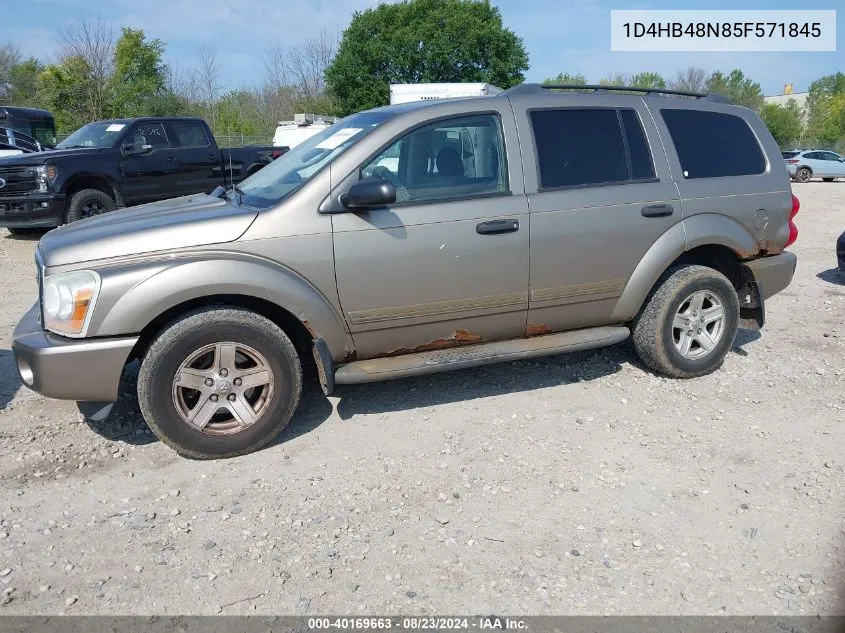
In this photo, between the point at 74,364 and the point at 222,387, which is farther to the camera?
the point at 222,387

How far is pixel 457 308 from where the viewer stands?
13.7 ft

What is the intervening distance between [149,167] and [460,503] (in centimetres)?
973

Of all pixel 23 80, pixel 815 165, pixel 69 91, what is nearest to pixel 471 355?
pixel 815 165

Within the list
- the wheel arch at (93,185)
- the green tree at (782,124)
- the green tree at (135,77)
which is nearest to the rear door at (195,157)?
the wheel arch at (93,185)

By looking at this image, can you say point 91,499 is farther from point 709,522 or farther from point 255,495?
point 709,522

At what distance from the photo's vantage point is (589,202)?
4.37 metres

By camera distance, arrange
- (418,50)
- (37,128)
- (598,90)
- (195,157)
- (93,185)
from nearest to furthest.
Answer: (598,90)
(93,185)
(195,157)
(37,128)
(418,50)

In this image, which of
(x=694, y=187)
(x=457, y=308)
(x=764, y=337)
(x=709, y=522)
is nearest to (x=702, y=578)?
(x=709, y=522)

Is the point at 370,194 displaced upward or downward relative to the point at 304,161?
downward

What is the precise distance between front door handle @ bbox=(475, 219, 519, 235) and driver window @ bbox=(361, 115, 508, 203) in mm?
198

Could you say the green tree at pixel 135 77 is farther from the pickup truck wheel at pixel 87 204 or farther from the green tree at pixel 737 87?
the green tree at pixel 737 87

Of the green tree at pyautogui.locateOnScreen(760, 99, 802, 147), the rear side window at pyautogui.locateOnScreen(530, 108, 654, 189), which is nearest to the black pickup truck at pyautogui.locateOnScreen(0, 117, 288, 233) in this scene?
the rear side window at pyautogui.locateOnScreen(530, 108, 654, 189)

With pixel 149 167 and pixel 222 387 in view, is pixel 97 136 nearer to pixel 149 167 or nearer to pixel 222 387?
pixel 149 167

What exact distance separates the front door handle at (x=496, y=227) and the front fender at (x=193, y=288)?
0.98 m
